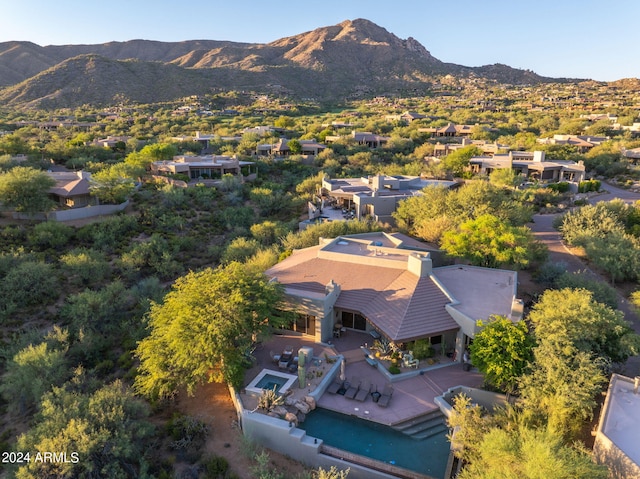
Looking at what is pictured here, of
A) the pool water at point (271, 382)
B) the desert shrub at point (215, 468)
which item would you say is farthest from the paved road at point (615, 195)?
the desert shrub at point (215, 468)

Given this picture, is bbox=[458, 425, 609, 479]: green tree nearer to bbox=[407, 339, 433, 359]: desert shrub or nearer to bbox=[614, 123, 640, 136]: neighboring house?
bbox=[407, 339, 433, 359]: desert shrub

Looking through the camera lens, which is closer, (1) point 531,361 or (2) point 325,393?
(1) point 531,361

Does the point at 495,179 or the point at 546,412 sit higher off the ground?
the point at 495,179

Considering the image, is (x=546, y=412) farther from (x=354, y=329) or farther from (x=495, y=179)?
(x=495, y=179)

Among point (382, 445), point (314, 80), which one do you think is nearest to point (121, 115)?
point (314, 80)

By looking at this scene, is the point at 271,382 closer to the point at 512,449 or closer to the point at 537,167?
the point at 512,449

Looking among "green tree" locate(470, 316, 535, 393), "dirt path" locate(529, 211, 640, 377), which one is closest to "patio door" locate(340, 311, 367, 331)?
"green tree" locate(470, 316, 535, 393)

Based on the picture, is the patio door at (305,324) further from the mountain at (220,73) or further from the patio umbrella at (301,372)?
the mountain at (220,73)
